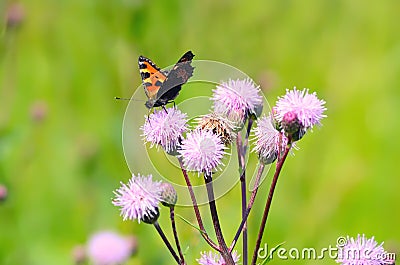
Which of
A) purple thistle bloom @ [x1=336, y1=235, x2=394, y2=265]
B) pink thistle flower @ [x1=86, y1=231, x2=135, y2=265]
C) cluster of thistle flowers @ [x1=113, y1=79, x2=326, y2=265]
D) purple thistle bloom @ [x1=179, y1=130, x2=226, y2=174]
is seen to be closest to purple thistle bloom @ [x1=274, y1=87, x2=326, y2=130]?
cluster of thistle flowers @ [x1=113, y1=79, x2=326, y2=265]

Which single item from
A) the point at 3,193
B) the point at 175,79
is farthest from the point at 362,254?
the point at 3,193

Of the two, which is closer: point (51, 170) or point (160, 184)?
point (160, 184)

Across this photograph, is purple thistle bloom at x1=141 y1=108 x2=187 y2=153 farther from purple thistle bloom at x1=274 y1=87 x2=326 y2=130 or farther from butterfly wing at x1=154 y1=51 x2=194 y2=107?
purple thistle bloom at x1=274 y1=87 x2=326 y2=130

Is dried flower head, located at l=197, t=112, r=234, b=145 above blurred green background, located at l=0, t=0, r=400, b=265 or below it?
below

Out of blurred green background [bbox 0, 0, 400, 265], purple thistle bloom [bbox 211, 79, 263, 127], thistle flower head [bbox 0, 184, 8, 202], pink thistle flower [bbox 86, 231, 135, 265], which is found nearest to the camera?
purple thistle bloom [bbox 211, 79, 263, 127]

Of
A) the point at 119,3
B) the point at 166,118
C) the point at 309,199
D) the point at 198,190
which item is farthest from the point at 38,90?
the point at 166,118

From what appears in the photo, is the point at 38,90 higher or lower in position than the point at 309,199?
higher

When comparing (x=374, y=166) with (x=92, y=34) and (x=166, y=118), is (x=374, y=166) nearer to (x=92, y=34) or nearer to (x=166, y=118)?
(x=92, y=34)
